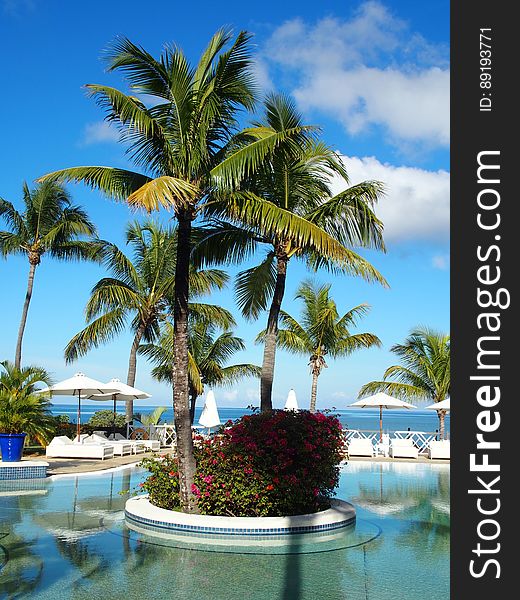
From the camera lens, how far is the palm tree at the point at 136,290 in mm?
23875

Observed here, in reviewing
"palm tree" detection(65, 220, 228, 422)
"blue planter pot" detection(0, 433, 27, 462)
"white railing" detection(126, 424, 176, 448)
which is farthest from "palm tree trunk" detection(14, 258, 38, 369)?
"blue planter pot" detection(0, 433, 27, 462)

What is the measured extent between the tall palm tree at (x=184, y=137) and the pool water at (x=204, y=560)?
1.68 metres

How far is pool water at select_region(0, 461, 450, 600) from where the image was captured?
678cm

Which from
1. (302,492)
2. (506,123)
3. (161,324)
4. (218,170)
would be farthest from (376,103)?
(161,324)

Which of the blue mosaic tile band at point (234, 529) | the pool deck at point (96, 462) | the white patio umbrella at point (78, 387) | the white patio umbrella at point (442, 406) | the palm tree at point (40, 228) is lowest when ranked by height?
the pool deck at point (96, 462)

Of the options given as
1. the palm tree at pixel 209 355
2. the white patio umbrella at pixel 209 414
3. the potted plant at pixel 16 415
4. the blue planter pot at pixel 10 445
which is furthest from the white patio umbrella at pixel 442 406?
the blue planter pot at pixel 10 445

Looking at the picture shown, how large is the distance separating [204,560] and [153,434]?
1877cm

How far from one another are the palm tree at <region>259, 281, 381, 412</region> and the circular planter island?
701 inches

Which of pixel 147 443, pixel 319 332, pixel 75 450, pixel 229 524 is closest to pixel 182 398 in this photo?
Result: pixel 229 524

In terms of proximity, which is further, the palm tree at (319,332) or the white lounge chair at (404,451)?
the palm tree at (319,332)

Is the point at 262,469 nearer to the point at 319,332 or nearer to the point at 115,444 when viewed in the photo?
the point at 115,444

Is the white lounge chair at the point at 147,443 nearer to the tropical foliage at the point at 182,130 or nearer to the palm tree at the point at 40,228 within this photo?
the palm tree at the point at 40,228

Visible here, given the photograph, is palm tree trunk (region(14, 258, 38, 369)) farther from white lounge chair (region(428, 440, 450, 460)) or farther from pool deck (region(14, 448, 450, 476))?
white lounge chair (region(428, 440, 450, 460))

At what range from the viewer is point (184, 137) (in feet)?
33.2
